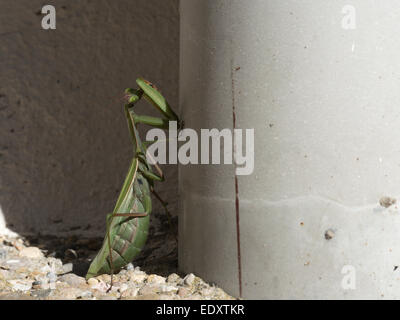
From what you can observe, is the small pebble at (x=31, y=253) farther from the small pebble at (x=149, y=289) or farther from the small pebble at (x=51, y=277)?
the small pebble at (x=149, y=289)

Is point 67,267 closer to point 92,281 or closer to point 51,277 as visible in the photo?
point 51,277

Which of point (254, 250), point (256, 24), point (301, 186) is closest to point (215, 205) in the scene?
point (254, 250)

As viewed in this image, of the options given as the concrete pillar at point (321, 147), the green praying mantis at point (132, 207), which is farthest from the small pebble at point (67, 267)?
the concrete pillar at point (321, 147)

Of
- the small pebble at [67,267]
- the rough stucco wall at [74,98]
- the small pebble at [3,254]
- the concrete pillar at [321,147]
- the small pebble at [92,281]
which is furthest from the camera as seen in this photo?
the rough stucco wall at [74,98]

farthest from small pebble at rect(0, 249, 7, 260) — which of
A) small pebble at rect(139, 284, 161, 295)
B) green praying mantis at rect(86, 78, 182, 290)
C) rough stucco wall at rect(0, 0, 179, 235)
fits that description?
small pebble at rect(139, 284, 161, 295)

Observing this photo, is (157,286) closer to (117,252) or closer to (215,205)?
(117,252)
